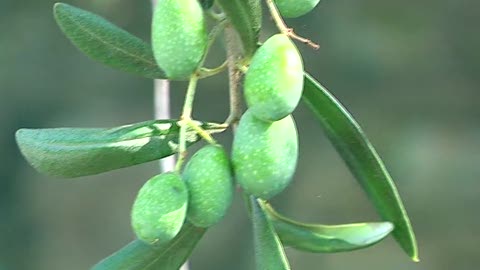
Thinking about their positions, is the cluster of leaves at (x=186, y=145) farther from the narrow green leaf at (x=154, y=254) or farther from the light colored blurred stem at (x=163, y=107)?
the light colored blurred stem at (x=163, y=107)

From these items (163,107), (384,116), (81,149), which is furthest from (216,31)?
(384,116)

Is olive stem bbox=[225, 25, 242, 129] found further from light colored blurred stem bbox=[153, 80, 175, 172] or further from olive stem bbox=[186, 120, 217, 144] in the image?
light colored blurred stem bbox=[153, 80, 175, 172]

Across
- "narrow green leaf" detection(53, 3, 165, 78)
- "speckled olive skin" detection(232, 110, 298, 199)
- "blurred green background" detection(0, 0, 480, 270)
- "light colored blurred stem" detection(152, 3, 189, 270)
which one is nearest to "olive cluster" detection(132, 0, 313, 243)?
"speckled olive skin" detection(232, 110, 298, 199)

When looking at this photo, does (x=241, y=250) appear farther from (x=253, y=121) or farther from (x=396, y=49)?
(x=253, y=121)

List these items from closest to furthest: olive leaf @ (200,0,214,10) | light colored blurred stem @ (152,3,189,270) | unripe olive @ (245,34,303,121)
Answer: unripe olive @ (245,34,303,121) < olive leaf @ (200,0,214,10) < light colored blurred stem @ (152,3,189,270)

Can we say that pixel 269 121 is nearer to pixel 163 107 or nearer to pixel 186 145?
pixel 186 145


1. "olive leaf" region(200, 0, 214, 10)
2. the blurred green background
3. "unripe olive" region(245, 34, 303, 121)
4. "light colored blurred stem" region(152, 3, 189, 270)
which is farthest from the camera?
the blurred green background
